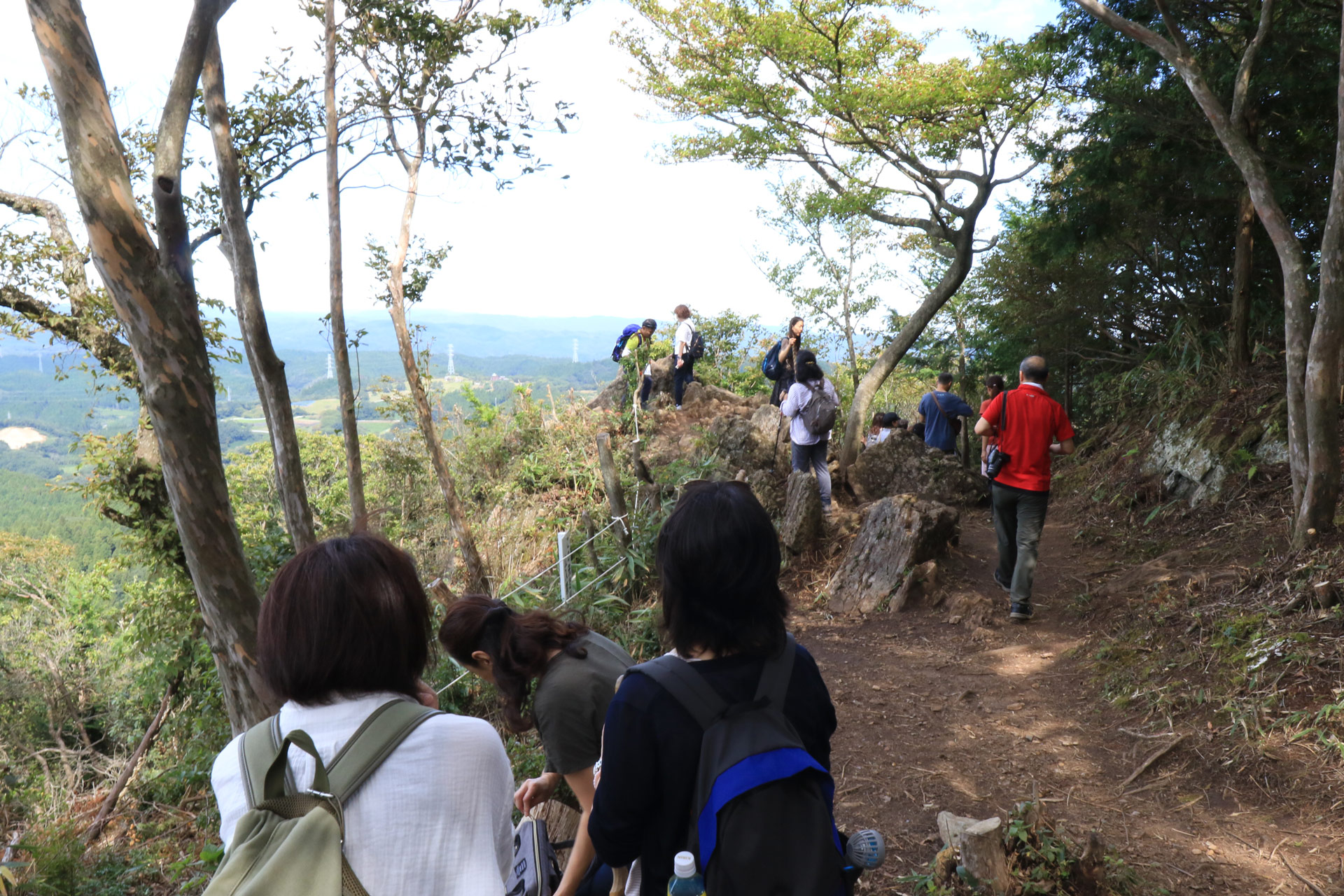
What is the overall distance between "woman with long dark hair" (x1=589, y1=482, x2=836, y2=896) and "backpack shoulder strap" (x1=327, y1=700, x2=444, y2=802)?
0.37 meters

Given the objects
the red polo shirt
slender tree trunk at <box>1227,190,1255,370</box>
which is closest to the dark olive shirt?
the red polo shirt

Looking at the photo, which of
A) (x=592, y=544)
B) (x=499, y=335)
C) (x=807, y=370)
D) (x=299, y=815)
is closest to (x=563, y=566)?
(x=592, y=544)

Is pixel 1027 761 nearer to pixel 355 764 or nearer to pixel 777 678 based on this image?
pixel 777 678

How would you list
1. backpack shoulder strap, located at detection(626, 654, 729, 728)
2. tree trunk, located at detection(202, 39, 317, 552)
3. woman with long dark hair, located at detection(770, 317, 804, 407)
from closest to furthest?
backpack shoulder strap, located at detection(626, 654, 729, 728)
tree trunk, located at detection(202, 39, 317, 552)
woman with long dark hair, located at detection(770, 317, 804, 407)

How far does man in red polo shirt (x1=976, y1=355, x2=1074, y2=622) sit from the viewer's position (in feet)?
19.0

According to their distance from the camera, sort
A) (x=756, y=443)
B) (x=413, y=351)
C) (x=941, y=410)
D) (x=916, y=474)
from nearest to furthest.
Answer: (x=916, y=474) → (x=756, y=443) → (x=941, y=410) → (x=413, y=351)

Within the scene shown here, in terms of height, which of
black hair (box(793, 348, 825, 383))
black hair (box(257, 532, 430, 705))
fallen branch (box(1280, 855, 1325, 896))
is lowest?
fallen branch (box(1280, 855, 1325, 896))

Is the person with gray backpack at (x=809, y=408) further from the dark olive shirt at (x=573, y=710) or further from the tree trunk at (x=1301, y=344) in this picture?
the dark olive shirt at (x=573, y=710)

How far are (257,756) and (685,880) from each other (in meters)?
0.73

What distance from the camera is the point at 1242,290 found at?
8.28m

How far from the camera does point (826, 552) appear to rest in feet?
25.3

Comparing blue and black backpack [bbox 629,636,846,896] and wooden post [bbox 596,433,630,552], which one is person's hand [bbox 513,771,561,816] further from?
wooden post [bbox 596,433,630,552]

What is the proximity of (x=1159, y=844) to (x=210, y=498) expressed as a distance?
423 centimetres


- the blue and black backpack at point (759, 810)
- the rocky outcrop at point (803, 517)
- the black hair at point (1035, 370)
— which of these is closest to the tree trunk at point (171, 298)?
the blue and black backpack at point (759, 810)
